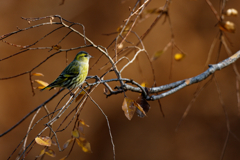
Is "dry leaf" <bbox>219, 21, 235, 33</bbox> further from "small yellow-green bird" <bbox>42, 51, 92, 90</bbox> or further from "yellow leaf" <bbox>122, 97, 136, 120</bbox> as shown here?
"small yellow-green bird" <bbox>42, 51, 92, 90</bbox>

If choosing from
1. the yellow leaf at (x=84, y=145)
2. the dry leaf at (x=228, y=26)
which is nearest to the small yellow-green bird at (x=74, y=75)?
the yellow leaf at (x=84, y=145)

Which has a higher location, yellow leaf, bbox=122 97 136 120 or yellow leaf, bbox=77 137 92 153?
yellow leaf, bbox=122 97 136 120

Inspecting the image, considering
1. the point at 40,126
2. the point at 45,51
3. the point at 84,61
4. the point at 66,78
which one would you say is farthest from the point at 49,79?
the point at 66,78

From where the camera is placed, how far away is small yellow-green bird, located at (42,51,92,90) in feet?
3.52

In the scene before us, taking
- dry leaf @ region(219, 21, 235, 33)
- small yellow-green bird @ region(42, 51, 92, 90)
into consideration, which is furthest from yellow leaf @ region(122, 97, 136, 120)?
small yellow-green bird @ region(42, 51, 92, 90)

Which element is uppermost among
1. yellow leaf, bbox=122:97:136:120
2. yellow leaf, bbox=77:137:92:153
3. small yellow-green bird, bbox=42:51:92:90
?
small yellow-green bird, bbox=42:51:92:90

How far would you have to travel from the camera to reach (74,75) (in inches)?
45.0

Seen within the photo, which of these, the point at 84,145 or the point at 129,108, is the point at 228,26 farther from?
the point at 84,145

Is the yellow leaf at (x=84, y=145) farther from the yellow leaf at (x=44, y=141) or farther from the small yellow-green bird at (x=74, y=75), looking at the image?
the small yellow-green bird at (x=74, y=75)

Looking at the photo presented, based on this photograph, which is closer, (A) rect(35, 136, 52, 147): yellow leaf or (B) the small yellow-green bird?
(A) rect(35, 136, 52, 147): yellow leaf

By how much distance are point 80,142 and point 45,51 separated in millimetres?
1418

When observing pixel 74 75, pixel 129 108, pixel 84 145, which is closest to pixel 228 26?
pixel 129 108

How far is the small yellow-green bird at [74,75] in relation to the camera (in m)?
1.07

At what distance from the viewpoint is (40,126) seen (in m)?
1.77
